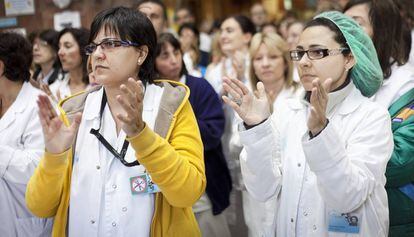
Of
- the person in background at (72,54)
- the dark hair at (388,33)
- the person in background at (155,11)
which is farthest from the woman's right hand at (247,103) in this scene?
the person in background at (155,11)

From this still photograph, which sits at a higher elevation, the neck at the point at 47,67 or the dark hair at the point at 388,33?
the dark hair at the point at 388,33

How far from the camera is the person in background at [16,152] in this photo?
8.40 ft

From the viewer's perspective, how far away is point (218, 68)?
5.41m

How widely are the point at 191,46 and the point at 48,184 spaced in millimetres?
4475

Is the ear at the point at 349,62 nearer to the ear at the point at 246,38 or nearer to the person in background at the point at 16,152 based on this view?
the person in background at the point at 16,152

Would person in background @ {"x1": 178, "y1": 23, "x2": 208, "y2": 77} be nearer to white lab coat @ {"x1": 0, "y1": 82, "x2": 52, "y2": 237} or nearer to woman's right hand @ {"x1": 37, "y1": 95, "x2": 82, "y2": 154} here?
A: white lab coat @ {"x1": 0, "y1": 82, "x2": 52, "y2": 237}

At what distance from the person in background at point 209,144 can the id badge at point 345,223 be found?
123 centimetres

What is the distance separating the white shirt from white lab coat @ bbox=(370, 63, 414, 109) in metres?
1.35

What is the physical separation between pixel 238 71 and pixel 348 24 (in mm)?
2077

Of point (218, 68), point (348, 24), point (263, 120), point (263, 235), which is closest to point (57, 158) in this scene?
point (263, 120)

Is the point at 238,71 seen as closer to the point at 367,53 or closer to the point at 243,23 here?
the point at 243,23

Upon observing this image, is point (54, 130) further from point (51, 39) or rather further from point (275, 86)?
point (51, 39)

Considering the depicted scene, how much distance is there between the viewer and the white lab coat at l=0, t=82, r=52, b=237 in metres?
2.56

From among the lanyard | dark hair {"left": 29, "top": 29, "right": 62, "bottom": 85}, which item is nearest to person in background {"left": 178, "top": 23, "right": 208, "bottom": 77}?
dark hair {"left": 29, "top": 29, "right": 62, "bottom": 85}
